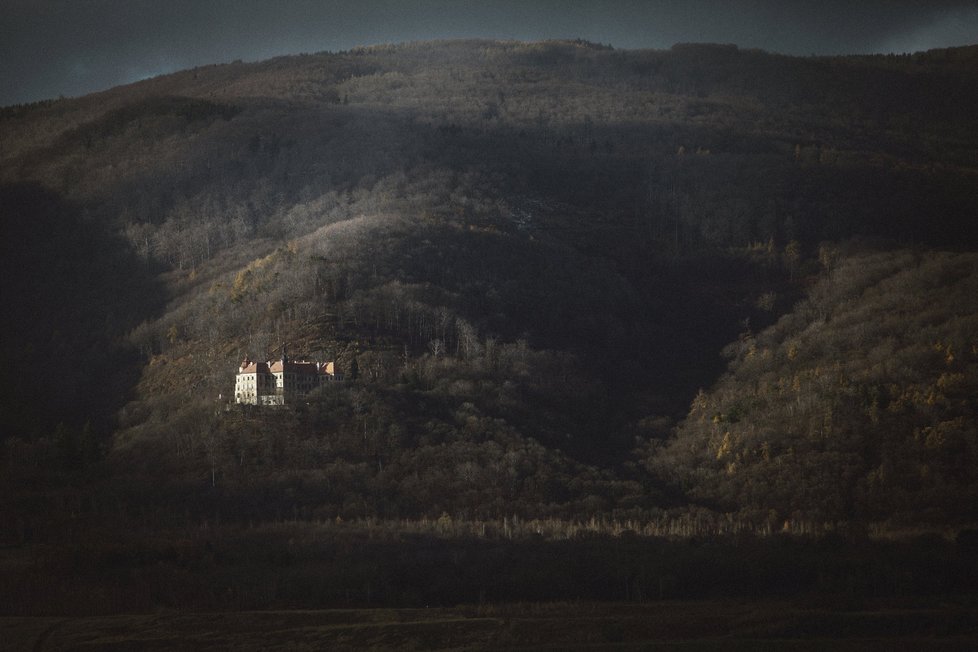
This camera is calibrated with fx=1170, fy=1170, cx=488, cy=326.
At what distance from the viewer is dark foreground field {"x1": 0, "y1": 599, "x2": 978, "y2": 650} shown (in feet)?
237

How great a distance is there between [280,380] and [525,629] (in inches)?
2255

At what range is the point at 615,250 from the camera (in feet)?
654

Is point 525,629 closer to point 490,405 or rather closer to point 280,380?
point 490,405

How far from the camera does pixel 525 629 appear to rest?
7506 centimetres

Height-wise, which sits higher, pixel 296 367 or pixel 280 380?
pixel 296 367

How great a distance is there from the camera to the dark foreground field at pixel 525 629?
7225 cm

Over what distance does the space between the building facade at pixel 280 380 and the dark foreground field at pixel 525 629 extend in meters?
48.5

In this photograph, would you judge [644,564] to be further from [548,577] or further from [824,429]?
[824,429]

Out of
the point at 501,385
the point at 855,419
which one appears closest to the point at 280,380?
the point at 501,385

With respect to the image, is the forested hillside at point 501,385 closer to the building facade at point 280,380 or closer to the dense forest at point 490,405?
the dense forest at point 490,405

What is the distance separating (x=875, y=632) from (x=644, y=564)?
58.4 feet

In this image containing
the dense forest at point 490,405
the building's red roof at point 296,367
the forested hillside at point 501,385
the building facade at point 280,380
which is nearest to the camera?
the dense forest at point 490,405

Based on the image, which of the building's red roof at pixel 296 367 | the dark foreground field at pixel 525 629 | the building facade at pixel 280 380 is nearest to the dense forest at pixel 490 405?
the building facade at pixel 280 380

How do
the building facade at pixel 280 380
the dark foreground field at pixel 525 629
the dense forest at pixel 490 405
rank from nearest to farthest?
the dark foreground field at pixel 525 629 → the dense forest at pixel 490 405 → the building facade at pixel 280 380
